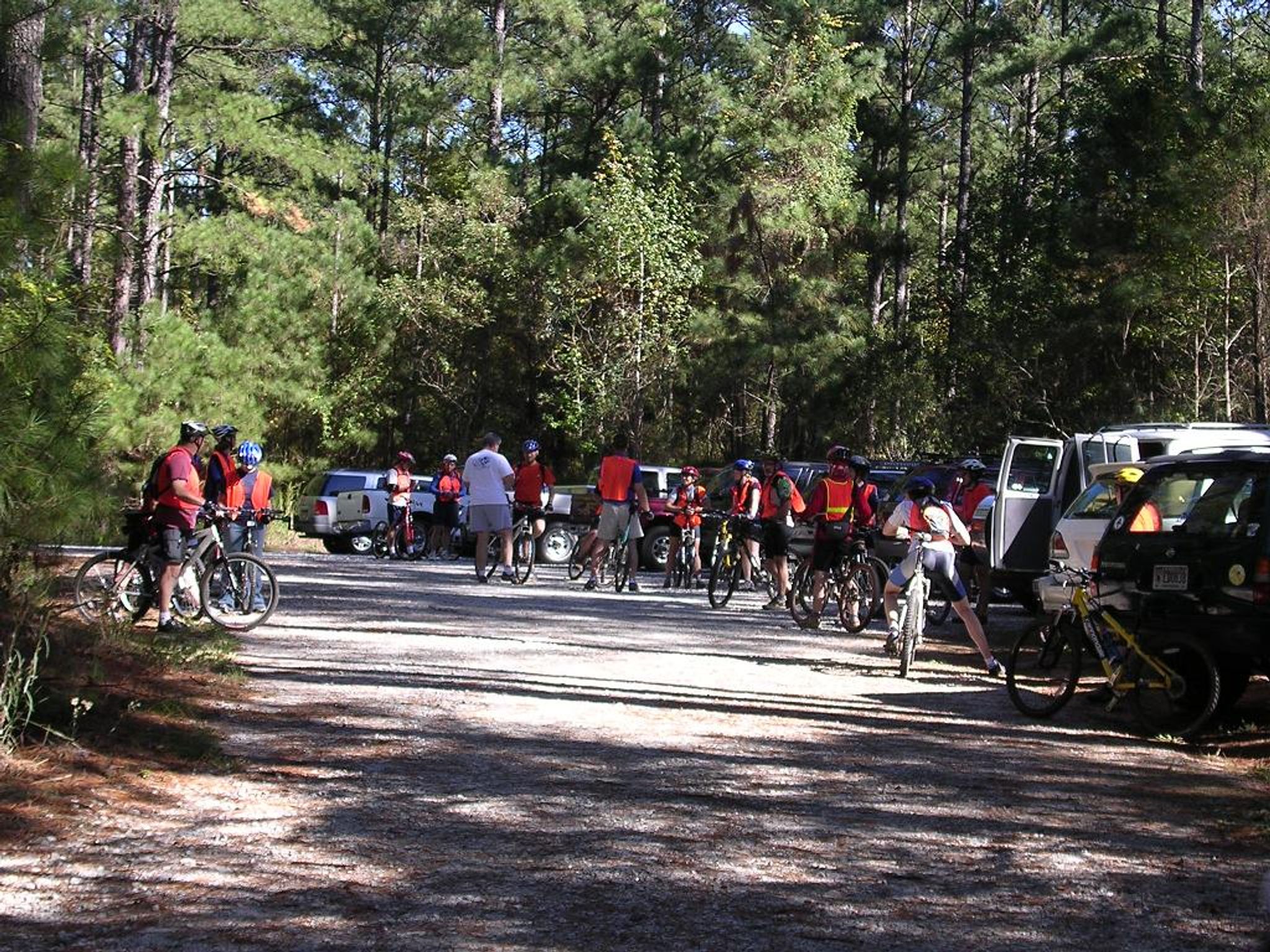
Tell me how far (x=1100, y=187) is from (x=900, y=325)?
10845 millimetres

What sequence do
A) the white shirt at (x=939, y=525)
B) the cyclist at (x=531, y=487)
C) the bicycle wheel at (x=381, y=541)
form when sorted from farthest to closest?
the bicycle wheel at (x=381, y=541), the cyclist at (x=531, y=487), the white shirt at (x=939, y=525)

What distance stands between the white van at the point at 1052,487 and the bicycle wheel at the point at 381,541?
1480 centimetres

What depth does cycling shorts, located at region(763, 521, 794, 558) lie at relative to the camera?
2066 cm

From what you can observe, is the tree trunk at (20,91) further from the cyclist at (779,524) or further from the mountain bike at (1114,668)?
the cyclist at (779,524)

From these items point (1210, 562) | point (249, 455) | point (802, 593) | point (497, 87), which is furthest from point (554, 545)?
point (1210, 562)

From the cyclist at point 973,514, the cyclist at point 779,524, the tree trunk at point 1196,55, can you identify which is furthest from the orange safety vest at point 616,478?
the tree trunk at point 1196,55

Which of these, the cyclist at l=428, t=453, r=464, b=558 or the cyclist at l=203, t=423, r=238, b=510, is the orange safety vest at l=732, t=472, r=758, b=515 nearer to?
the cyclist at l=203, t=423, r=238, b=510

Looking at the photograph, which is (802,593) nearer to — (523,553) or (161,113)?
(523,553)

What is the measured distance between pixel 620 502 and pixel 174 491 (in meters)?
10.0

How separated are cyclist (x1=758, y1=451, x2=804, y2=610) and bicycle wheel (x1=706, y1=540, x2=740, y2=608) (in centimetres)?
50

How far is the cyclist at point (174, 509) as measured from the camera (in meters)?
13.9

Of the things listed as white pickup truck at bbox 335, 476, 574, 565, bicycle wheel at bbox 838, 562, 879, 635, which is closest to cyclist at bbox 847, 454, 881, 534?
bicycle wheel at bbox 838, 562, 879, 635

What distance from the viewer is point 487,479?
891 inches

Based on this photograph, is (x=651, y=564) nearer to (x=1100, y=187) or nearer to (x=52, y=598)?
(x=1100, y=187)
